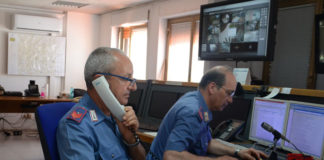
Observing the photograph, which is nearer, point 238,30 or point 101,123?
point 101,123

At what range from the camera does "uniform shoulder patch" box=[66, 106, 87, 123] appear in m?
1.18

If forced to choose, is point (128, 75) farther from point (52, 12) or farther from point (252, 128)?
point (52, 12)

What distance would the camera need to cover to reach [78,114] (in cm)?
121

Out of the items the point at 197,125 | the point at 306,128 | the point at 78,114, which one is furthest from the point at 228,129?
the point at 78,114

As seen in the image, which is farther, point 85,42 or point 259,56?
point 85,42

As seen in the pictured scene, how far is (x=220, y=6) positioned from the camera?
12.0 feet

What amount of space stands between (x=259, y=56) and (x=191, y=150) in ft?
6.35

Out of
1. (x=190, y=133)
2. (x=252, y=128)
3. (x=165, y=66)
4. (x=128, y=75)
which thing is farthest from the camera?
(x=165, y=66)

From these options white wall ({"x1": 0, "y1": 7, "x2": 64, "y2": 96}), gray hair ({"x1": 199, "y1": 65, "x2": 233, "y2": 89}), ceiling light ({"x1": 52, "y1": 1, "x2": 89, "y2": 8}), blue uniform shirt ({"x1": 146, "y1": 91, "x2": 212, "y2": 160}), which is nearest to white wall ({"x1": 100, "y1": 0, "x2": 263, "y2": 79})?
ceiling light ({"x1": 52, "y1": 1, "x2": 89, "y2": 8})

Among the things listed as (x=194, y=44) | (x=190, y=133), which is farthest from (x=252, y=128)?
(x=194, y=44)

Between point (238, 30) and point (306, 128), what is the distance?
198cm

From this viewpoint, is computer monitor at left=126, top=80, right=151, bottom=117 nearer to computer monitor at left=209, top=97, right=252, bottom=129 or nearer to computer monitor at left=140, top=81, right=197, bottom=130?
computer monitor at left=140, top=81, right=197, bottom=130

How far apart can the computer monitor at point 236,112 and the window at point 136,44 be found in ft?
13.7

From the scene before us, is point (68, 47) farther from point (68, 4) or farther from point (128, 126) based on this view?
point (128, 126)
